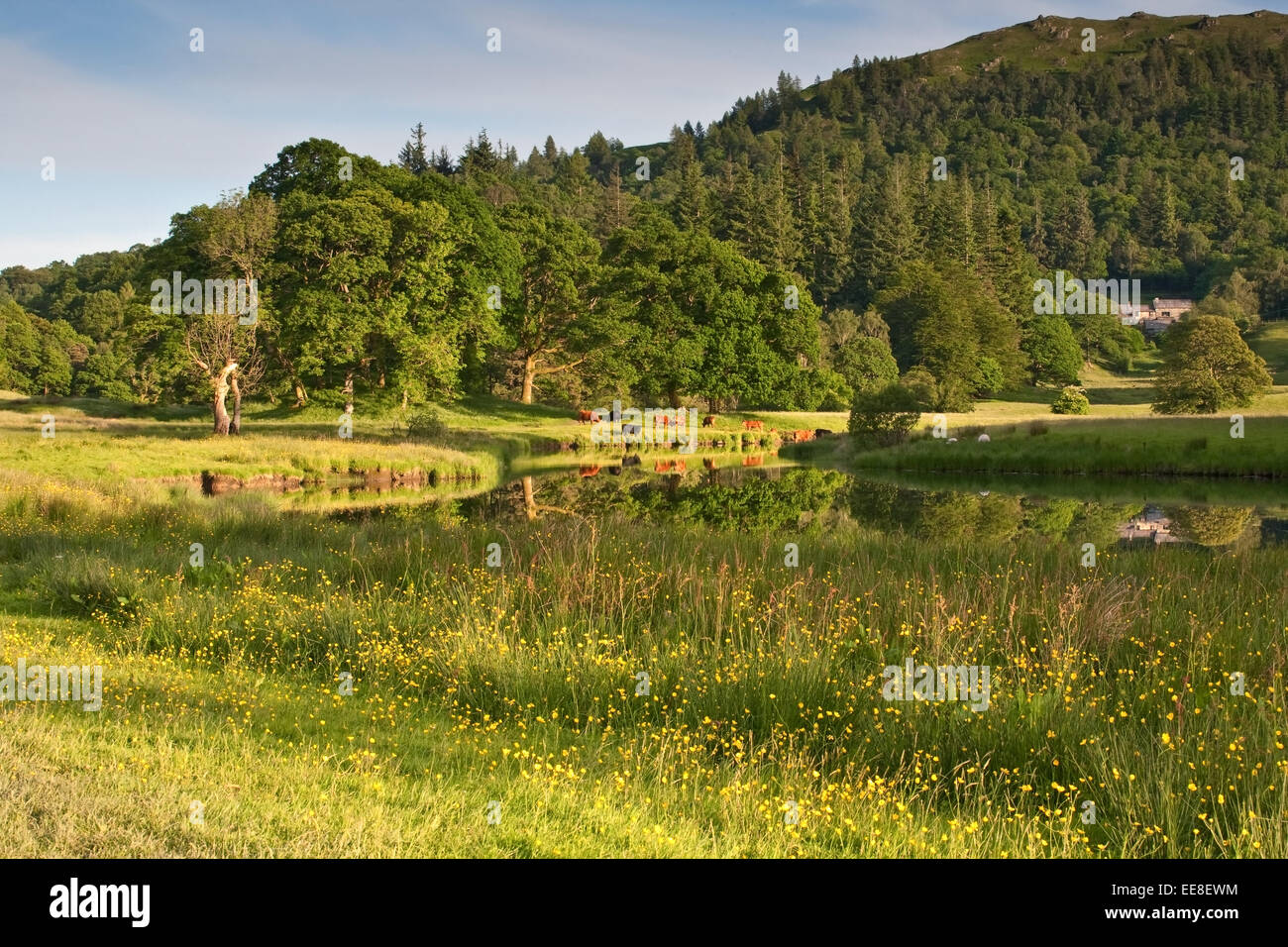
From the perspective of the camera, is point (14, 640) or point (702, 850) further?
point (14, 640)

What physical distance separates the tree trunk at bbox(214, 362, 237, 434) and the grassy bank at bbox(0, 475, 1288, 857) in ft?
92.1

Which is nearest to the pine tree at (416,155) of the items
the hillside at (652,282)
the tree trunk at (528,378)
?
the hillside at (652,282)

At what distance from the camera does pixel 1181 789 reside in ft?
20.6

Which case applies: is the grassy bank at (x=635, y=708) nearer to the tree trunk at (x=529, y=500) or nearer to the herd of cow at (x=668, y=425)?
the tree trunk at (x=529, y=500)

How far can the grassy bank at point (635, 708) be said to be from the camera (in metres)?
5.58

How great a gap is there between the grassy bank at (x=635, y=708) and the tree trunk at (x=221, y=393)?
2808 cm

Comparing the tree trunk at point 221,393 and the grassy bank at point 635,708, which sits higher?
the tree trunk at point 221,393

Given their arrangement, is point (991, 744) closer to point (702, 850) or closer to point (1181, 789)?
point (1181, 789)

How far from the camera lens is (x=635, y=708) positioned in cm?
849

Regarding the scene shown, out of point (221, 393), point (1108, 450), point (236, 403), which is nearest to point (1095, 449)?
point (1108, 450)

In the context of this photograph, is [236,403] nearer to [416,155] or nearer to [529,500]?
[529,500]

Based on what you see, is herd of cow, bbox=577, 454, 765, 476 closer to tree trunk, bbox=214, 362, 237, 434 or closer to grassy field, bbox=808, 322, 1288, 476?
grassy field, bbox=808, 322, 1288, 476

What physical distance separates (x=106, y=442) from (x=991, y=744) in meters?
36.1
